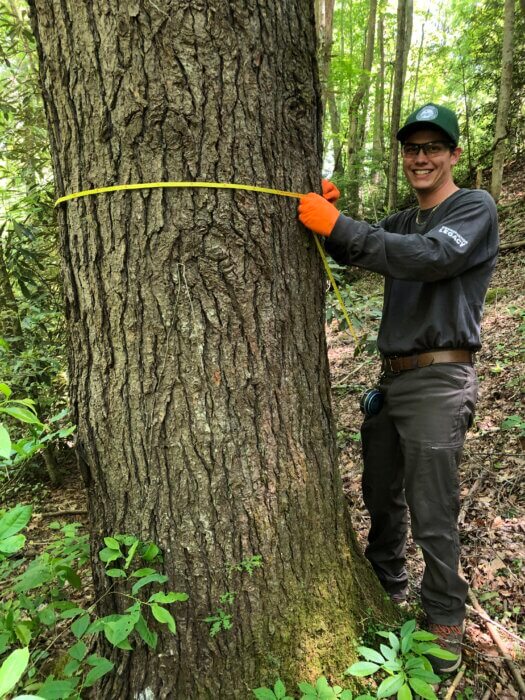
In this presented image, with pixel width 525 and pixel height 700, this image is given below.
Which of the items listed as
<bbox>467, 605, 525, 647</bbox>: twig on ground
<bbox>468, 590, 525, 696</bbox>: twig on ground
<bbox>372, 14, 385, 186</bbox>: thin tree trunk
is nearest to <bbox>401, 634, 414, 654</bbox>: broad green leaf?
<bbox>468, 590, 525, 696</bbox>: twig on ground

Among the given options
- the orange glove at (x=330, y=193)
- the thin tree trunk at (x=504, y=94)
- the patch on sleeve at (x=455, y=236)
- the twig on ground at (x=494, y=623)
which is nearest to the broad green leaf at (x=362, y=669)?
the twig on ground at (x=494, y=623)

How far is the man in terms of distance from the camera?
6.16 feet

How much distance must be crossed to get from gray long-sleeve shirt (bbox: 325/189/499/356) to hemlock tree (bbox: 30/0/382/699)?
0.99 feet

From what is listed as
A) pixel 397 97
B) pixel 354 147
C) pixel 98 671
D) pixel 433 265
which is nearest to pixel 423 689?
pixel 98 671

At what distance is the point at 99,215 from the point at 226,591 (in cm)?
134

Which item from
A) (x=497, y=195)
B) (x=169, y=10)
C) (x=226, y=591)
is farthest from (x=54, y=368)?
(x=497, y=195)

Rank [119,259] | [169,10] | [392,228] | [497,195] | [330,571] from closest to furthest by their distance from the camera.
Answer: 1. [169,10]
2. [119,259]
3. [330,571]
4. [392,228]
5. [497,195]

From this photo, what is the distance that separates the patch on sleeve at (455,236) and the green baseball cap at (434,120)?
0.58m

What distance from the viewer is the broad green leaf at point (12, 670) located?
2.30 feet

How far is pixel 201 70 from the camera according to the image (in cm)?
139

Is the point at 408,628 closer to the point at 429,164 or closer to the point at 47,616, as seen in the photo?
the point at 47,616

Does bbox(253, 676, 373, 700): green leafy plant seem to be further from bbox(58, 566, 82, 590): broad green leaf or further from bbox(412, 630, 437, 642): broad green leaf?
bbox(58, 566, 82, 590): broad green leaf

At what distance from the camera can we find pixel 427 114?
85.2 inches

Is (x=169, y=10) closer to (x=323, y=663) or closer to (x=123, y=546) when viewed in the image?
(x=123, y=546)
